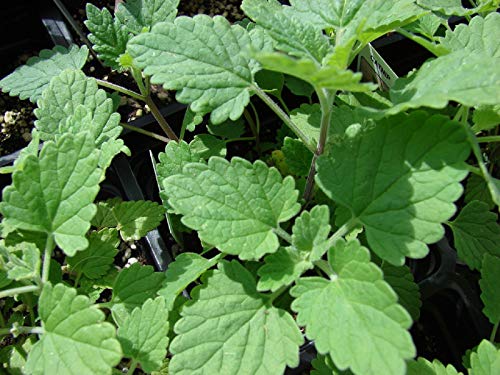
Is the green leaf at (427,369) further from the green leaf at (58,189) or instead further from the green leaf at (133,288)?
the green leaf at (58,189)

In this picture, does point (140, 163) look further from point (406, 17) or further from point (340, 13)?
point (406, 17)

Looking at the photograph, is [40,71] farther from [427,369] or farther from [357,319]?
[427,369]

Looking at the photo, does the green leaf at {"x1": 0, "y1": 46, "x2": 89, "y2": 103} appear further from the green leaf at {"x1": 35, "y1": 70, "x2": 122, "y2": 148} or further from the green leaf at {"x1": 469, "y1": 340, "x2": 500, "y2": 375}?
the green leaf at {"x1": 469, "y1": 340, "x2": 500, "y2": 375}

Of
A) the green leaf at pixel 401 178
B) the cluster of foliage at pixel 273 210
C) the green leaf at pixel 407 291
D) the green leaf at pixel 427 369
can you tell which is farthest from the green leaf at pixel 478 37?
the green leaf at pixel 427 369

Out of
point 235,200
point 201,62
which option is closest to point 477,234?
point 235,200

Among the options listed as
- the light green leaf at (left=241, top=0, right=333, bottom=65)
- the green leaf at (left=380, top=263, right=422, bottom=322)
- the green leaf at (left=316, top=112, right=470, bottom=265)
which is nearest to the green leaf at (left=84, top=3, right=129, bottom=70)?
the light green leaf at (left=241, top=0, right=333, bottom=65)

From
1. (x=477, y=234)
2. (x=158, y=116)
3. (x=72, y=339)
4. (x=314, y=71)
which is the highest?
(x=314, y=71)
